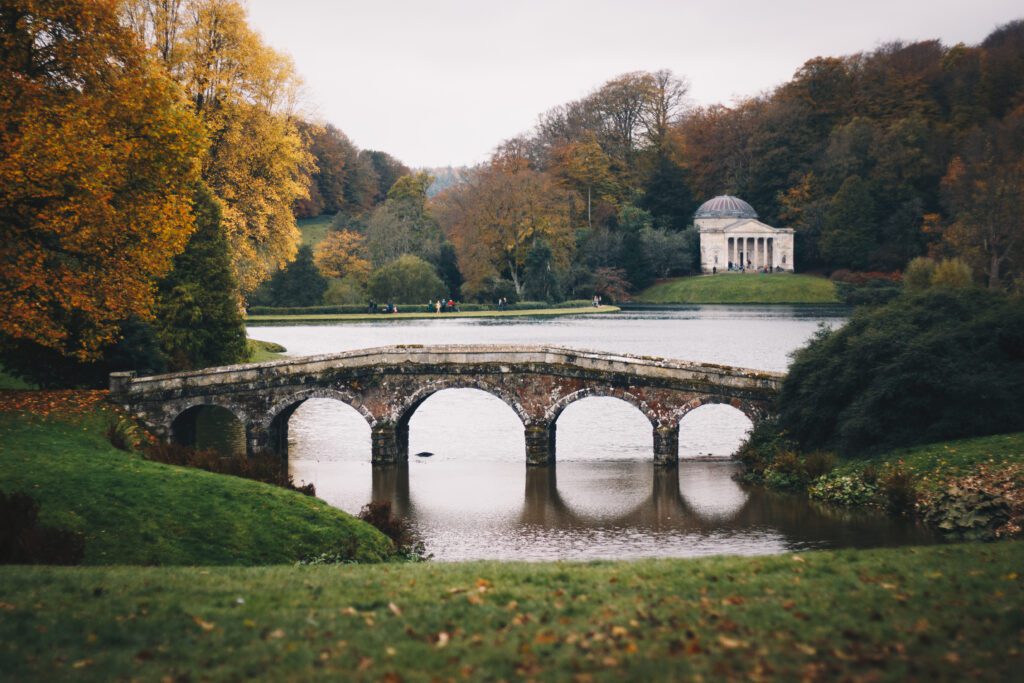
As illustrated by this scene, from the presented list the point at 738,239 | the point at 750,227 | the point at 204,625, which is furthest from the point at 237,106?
the point at 738,239

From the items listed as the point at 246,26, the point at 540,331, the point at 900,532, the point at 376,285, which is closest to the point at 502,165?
the point at 376,285

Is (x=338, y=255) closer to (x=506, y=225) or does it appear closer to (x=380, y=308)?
(x=380, y=308)

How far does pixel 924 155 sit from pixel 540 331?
53.5 m

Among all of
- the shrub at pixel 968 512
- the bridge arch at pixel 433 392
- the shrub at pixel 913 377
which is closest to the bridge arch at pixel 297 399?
the bridge arch at pixel 433 392

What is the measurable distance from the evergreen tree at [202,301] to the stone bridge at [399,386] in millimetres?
6405

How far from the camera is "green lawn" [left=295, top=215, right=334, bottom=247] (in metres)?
130

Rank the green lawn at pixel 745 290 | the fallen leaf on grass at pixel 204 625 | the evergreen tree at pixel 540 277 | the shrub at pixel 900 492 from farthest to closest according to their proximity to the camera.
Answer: the green lawn at pixel 745 290 < the evergreen tree at pixel 540 277 < the shrub at pixel 900 492 < the fallen leaf on grass at pixel 204 625

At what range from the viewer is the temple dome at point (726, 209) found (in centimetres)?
12019

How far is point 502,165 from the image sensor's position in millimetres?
115062

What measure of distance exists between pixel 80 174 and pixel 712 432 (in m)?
25.3

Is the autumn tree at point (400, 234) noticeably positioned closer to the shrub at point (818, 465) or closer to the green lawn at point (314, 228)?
the green lawn at point (314, 228)

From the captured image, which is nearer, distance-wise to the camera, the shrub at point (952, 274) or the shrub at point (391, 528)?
the shrub at point (391, 528)

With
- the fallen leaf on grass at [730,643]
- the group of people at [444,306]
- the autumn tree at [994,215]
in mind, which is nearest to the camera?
Result: the fallen leaf on grass at [730,643]

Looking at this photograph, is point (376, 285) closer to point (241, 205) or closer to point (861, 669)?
point (241, 205)
